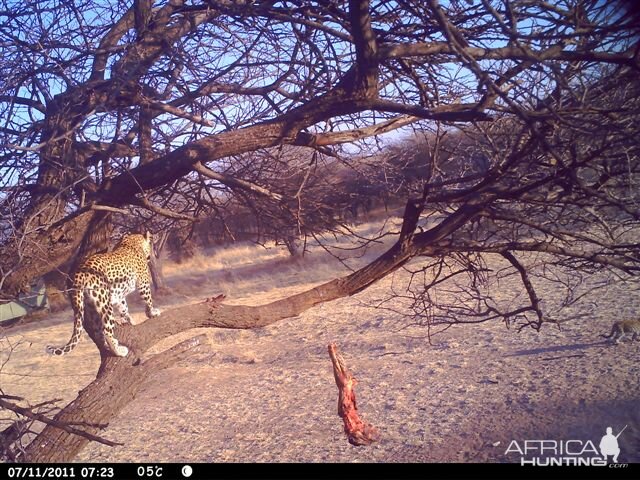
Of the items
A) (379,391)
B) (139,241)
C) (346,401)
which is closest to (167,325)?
(346,401)

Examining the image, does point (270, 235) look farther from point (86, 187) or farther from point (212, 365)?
point (212, 365)

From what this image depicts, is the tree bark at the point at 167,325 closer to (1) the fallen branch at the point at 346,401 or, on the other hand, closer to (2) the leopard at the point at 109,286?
(2) the leopard at the point at 109,286

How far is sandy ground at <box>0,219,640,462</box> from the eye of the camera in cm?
646

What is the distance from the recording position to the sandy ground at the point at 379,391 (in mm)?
6465

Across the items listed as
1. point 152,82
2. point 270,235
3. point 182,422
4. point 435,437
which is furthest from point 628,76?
point 182,422

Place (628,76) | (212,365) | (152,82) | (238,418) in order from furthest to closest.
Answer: (212,365), (238,418), (152,82), (628,76)

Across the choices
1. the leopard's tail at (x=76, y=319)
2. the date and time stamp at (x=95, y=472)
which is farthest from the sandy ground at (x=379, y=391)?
the date and time stamp at (x=95, y=472)

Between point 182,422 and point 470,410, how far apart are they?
179 inches

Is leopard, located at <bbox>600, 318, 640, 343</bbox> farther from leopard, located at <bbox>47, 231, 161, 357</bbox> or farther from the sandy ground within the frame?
leopard, located at <bbox>47, 231, 161, 357</bbox>

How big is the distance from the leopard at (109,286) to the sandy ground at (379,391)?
2.28ft

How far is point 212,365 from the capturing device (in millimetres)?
12953

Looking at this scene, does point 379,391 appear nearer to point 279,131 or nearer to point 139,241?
point 139,241

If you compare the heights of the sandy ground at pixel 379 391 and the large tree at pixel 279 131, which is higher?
the large tree at pixel 279 131

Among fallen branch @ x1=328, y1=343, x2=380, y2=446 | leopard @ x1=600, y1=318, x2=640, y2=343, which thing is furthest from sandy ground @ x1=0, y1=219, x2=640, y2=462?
fallen branch @ x1=328, y1=343, x2=380, y2=446
